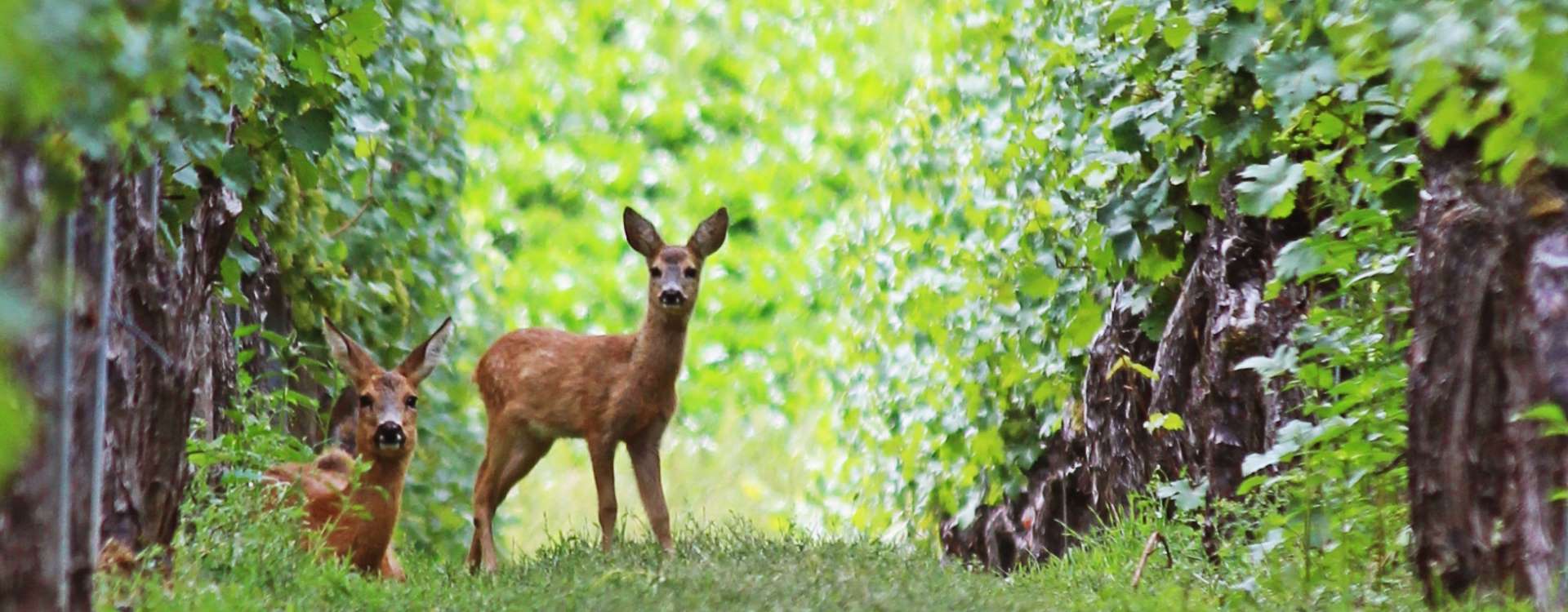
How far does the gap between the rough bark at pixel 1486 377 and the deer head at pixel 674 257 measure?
3713 millimetres


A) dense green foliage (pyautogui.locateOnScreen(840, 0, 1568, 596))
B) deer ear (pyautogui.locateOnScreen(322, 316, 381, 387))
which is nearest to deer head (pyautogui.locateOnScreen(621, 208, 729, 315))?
deer ear (pyautogui.locateOnScreen(322, 316, 381, 387))

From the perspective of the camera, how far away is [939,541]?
34.1 ft

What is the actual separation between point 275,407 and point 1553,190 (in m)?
4.89

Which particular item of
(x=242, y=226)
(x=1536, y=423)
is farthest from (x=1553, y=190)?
(x=242, y=226)

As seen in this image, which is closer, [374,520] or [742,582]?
[742,582]

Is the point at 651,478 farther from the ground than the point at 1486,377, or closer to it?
farther from the ground

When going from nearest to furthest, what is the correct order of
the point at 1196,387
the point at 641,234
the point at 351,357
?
the point at 1196,387 → the point at 351,357 → the point at 641,234

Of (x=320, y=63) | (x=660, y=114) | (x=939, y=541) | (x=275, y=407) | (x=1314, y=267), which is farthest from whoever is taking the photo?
(x=660, y=114)

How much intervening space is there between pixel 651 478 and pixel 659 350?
1.65 ft

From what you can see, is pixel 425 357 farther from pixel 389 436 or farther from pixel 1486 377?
Result: pixel 1486 377

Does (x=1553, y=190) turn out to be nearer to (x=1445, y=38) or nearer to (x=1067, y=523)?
(x=1445, y=38)

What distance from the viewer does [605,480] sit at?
7906 millimetres

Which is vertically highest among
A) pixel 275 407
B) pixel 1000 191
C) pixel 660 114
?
pixel 660 114

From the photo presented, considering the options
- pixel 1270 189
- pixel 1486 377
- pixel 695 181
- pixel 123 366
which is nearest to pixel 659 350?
pixel 123 366
